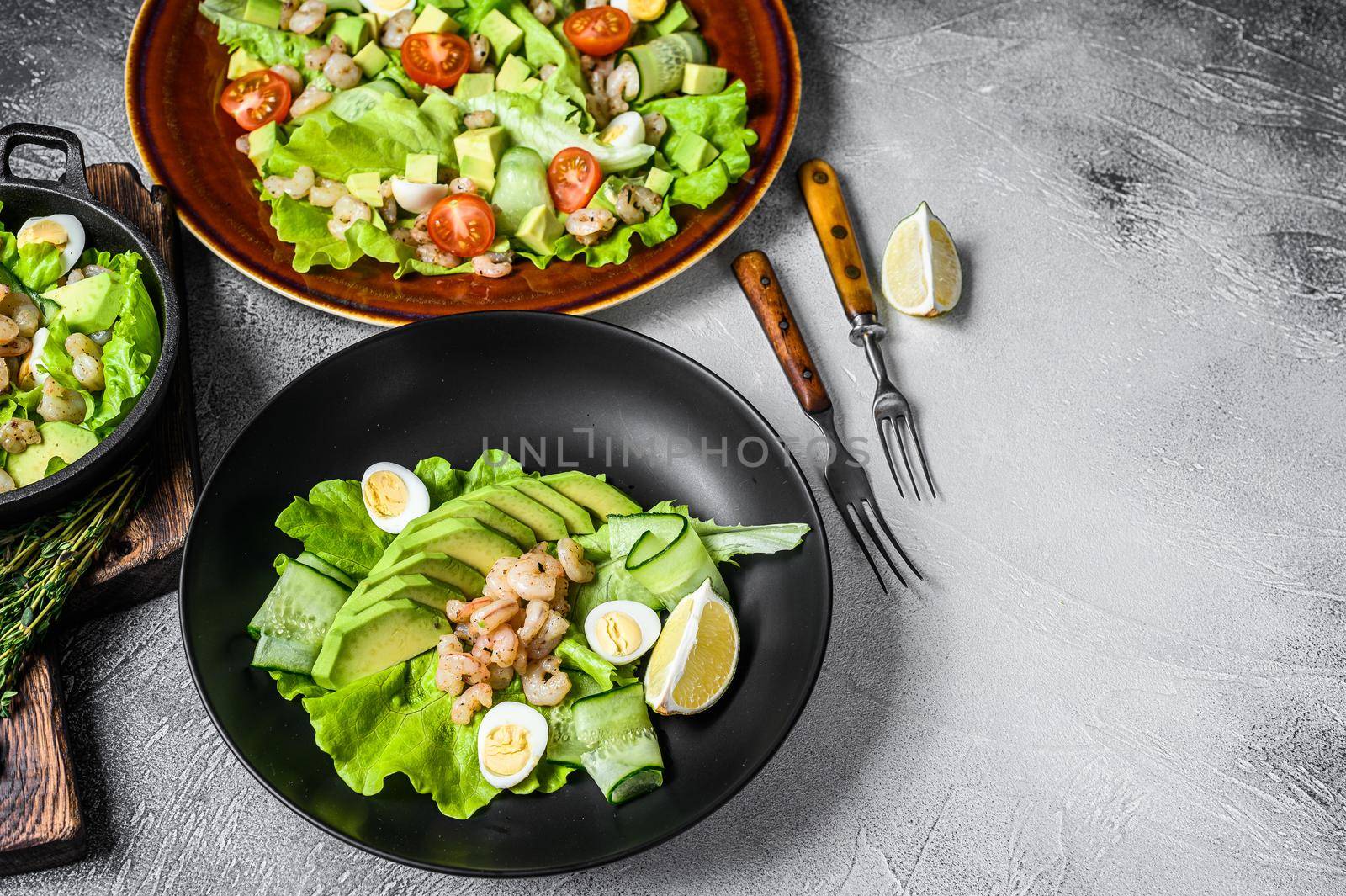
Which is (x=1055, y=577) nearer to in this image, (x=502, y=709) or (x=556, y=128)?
(x=502, y=709)

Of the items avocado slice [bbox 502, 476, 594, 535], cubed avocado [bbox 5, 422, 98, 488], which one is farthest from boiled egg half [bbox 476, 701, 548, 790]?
cubed avocado [bbox 5, 422, 98, 488]

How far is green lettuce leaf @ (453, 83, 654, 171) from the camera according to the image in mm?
3195

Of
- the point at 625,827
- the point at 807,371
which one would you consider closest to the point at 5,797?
the point at 625,827

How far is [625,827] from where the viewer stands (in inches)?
92.8

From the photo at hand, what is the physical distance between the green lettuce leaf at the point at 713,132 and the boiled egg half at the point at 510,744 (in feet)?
5.27

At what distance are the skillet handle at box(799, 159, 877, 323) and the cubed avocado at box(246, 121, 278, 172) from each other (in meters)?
1.65

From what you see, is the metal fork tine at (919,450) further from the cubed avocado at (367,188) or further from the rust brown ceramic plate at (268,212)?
the cubed avocado at (367,188)

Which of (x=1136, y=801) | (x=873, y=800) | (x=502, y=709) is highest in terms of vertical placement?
(x=502, y=709)

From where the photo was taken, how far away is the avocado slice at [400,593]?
2.40 meters

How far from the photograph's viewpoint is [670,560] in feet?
8.17

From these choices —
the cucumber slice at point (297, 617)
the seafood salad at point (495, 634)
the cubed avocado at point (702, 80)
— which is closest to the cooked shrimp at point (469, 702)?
the seafood salad at point (495, 634)

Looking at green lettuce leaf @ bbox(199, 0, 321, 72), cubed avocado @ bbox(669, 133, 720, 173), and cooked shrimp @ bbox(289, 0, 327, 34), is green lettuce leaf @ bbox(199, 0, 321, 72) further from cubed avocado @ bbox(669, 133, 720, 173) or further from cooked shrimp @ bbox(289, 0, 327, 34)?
cubed avocado @ bbox(669, 133, 720, 173)

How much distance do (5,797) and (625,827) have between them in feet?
4.65

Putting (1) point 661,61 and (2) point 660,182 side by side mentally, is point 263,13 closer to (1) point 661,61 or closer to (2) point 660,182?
(1) point 661,61
